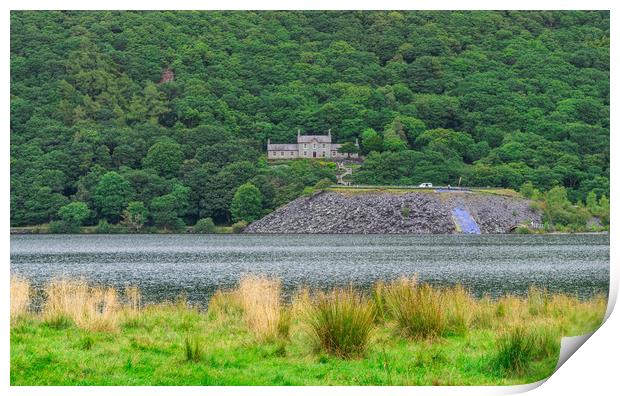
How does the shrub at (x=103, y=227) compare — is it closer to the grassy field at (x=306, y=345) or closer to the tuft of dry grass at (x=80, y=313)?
the tuft of dry grass at (x=80, y=313)

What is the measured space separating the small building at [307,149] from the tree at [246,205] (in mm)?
16547

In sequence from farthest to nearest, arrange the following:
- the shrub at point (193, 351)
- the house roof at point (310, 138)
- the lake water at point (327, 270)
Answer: the house roof at point (310, 138), the lake water at point (327, 270), the shrub at point (193, 351)

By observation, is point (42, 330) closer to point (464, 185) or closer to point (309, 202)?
point (309, 202)

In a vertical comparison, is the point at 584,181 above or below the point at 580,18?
below

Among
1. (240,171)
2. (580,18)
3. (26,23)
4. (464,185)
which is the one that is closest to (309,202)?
(240,171)

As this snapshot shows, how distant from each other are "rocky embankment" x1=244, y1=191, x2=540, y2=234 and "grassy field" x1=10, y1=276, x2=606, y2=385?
6604 centimetres

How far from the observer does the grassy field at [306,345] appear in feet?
34.4

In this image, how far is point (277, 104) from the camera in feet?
353

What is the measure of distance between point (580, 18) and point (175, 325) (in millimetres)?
111157

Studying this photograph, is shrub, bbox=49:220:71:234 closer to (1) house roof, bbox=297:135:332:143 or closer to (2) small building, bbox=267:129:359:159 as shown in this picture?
(2) small building, bbox=267:129:359:159

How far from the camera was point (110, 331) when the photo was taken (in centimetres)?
1282

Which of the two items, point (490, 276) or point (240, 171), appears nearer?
point (490, 276)

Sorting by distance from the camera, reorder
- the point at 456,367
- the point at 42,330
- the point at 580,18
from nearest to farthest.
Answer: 1. the point at 456,367
2. the point at 42,330
3. the point at 580,18

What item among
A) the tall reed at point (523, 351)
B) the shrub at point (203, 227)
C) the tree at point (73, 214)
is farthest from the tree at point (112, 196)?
the tall reed at point (523, 351)
